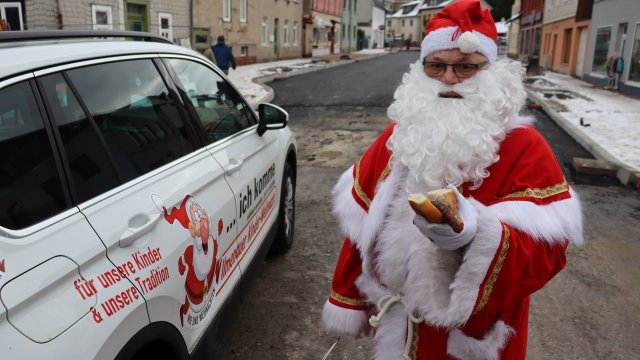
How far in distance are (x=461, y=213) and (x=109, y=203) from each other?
4.00ft

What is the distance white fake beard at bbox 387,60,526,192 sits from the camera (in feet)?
5.09

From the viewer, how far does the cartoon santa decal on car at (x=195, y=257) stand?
2102mm

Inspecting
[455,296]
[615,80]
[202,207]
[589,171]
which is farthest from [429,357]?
[615,80]

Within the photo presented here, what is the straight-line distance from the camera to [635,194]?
6.32 metres

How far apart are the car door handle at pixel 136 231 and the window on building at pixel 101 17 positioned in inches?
585

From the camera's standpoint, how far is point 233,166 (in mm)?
2906

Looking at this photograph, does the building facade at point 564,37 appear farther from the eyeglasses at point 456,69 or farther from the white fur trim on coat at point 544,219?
the white fur trim on coat at point 544,219

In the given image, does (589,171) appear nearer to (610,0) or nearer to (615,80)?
(615,80)

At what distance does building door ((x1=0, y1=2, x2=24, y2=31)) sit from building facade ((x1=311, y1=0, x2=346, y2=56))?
27.2 metres

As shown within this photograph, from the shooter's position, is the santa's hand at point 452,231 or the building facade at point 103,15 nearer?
the santa's hand at point 452,231

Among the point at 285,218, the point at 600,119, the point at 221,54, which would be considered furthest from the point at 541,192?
the point at 221,54

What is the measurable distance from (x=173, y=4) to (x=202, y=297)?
1869 cm

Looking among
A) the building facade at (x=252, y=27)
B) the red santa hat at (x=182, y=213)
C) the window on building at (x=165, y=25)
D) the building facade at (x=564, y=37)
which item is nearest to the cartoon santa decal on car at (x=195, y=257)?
the red santa hat at (x=182, y=213)

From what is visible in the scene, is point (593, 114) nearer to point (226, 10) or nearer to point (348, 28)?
point (226, 10)
